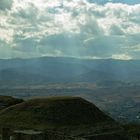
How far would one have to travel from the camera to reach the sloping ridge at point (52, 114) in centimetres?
7606

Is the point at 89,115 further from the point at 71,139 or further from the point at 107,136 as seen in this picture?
the point at 71,139

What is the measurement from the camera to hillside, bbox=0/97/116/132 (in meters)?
75.5

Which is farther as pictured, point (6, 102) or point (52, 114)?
point (6, 102)

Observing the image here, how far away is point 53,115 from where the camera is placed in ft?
258

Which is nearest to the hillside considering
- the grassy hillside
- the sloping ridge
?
the sloping ridge

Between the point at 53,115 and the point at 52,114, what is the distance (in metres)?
0.39

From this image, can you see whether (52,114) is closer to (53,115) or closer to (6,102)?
(53,115)

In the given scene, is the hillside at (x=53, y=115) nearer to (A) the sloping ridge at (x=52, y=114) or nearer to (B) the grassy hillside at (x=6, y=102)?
(A) the sloping ridge at (x=52, y=114)

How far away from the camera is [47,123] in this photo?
248ft

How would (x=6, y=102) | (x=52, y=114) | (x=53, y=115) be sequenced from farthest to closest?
(x=6, y=102)
(x=52, y=114)
(x=53, y=115)

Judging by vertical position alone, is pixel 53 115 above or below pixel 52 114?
below

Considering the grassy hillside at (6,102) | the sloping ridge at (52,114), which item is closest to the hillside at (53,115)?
the sloping ridge at (52,114)

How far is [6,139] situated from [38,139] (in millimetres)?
6458

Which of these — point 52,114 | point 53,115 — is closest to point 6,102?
point 52,114
